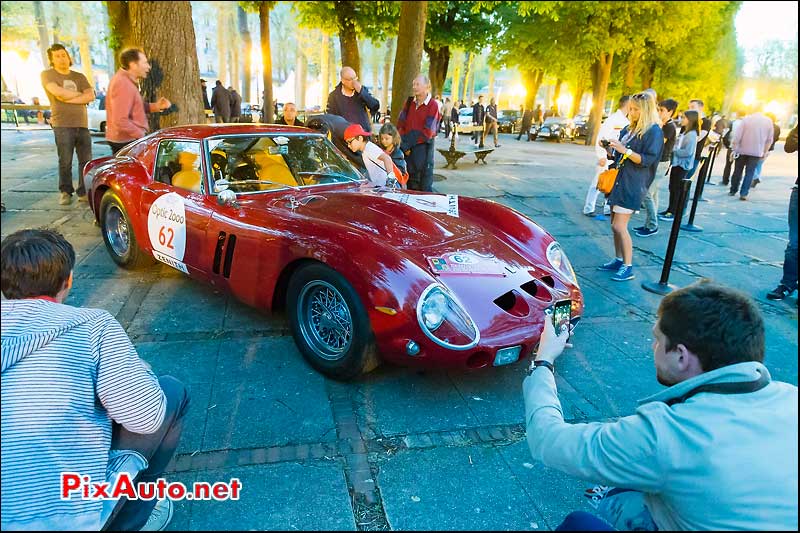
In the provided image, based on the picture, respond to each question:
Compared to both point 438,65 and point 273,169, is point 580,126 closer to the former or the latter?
point 438,65

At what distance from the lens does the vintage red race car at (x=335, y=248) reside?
8.63ft

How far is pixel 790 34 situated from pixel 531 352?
1807 millimetres

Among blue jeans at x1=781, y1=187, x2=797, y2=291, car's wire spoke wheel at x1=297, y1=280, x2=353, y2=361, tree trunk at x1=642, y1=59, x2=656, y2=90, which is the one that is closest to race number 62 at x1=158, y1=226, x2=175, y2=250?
car's wire spoke wheel at x1=297, y1=280, x2=353, y2=361

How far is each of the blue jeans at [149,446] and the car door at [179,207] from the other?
5.80 ft

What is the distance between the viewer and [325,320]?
2.98m

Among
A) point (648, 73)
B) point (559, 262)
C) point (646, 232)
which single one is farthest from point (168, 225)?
point (648, 73)

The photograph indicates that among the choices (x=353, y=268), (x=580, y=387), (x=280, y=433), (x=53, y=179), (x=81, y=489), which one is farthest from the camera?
(x=53, y=179)

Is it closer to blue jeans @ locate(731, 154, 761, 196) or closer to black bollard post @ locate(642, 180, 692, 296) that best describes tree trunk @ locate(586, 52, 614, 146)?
blue jeans @ locate(731, 154, 761, 196)

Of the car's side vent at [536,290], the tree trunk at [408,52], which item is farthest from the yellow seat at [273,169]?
the tree trunk at [408,52]

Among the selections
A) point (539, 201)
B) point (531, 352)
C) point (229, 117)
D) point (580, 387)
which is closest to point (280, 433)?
point (531, 352)

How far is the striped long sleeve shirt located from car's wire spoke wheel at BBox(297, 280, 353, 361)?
1.40 meters

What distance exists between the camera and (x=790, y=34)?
1.89 m

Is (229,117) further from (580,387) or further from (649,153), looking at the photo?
(580,387)

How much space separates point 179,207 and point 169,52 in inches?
156
